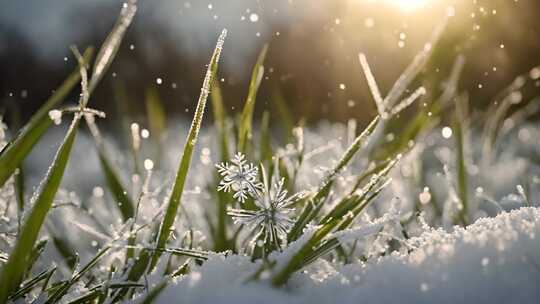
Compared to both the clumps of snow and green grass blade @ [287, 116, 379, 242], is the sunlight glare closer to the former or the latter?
green grass blade @ [287, 116, 379, 242]

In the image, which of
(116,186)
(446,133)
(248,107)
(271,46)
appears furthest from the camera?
(271,46)

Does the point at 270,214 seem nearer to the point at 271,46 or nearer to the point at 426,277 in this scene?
the point at 426,277

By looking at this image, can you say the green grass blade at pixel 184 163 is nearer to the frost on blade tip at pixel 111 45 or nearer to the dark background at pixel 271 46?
the frost on blade tip at pixel 111 45

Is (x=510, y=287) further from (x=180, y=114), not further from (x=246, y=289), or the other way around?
(x=180, y=114)

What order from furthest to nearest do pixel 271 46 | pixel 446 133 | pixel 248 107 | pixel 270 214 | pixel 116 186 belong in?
pixel 271 46 < pixel 446 133 < pixel 116 186 < pixel 248 107 < pixel 270 214

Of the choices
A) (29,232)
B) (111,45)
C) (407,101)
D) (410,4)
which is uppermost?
(410,4)

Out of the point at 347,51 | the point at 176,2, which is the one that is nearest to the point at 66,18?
the point at 176,2

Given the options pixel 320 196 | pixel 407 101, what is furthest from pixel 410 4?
pixel 320 196

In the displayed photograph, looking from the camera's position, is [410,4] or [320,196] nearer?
[320,196]
